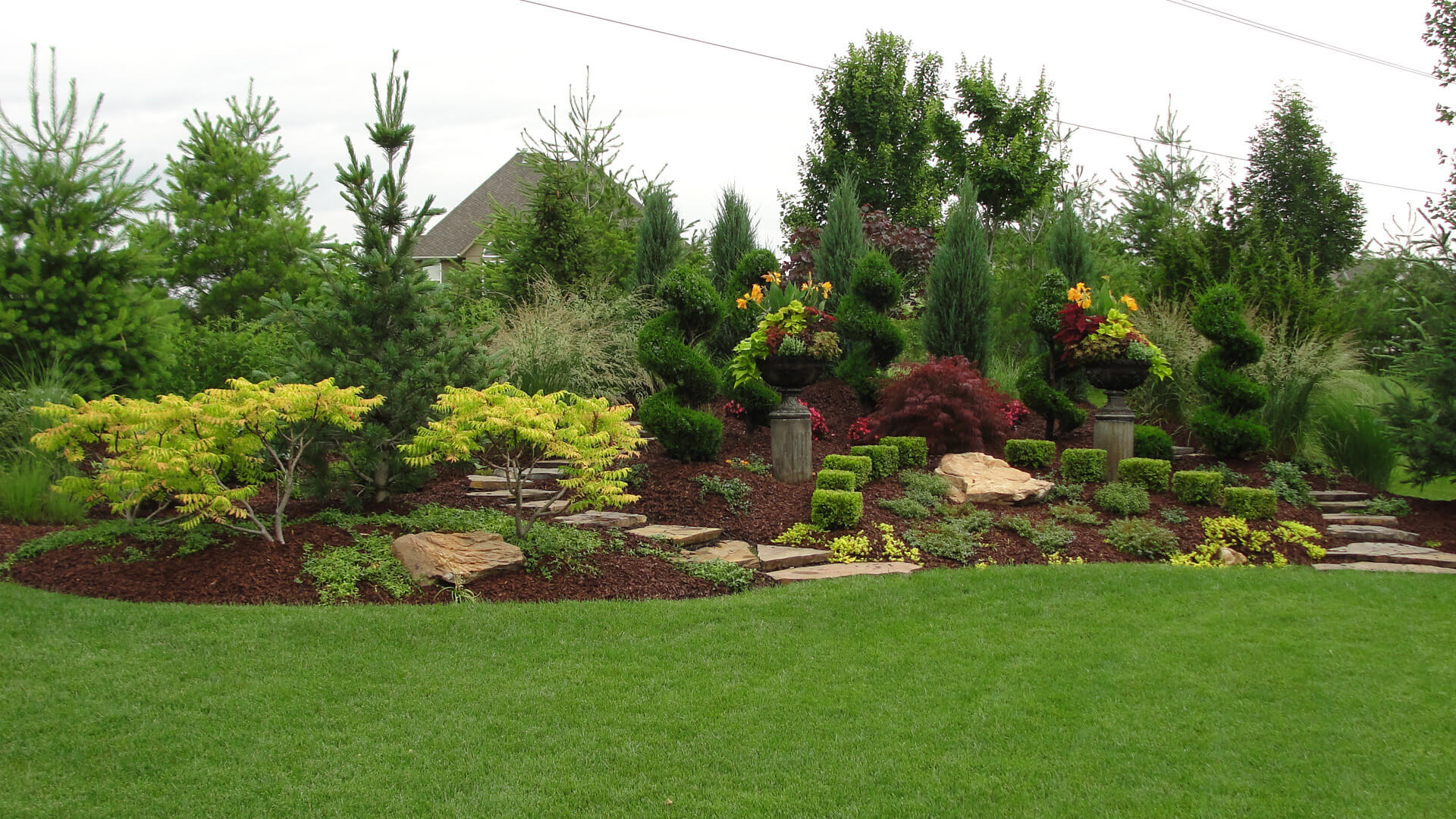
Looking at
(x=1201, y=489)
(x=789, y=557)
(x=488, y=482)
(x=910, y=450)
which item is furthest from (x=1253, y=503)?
(x=488, y=482)

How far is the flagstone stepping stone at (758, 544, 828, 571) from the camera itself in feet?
20.9

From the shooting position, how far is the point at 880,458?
838 cm

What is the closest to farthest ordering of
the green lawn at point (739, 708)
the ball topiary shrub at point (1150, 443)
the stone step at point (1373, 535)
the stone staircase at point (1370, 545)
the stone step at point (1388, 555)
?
the green lawn at point (739, 708) → the stone staircase at point (1370, 545) → the stone step at point (1388, 555) → the stone step at point (1373, 535) → the ball topiary shrub at point (1150, 443)

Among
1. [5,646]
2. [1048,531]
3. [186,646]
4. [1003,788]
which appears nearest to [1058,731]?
[1003,788]

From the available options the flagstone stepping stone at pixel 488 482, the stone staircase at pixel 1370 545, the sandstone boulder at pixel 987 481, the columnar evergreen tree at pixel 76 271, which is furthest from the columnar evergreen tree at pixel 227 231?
the stone staircase at pixel 1370 545

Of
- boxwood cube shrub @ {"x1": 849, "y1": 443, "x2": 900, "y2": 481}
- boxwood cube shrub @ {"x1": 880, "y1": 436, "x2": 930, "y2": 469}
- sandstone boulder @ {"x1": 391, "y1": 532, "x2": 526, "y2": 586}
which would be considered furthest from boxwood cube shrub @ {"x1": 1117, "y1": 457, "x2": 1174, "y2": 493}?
sandstone boulder @ {"x1": 391, "y1": 532, "x2": 526, "y2": 586}

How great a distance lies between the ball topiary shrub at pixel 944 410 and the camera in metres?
9.01

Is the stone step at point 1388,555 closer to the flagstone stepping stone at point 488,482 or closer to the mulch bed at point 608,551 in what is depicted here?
the mulch bed at point 608,551

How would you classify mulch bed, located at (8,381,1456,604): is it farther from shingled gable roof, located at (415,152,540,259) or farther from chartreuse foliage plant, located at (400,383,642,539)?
shingled gable roof, located at (415,152,540,259)

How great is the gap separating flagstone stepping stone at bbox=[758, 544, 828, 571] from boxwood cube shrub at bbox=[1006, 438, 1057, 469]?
320 centimetres

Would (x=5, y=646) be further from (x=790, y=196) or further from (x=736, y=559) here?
(x=790, y=196)

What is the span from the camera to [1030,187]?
17797 mm

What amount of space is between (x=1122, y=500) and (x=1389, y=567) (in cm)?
189

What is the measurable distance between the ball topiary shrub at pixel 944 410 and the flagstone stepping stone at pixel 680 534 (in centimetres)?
295
